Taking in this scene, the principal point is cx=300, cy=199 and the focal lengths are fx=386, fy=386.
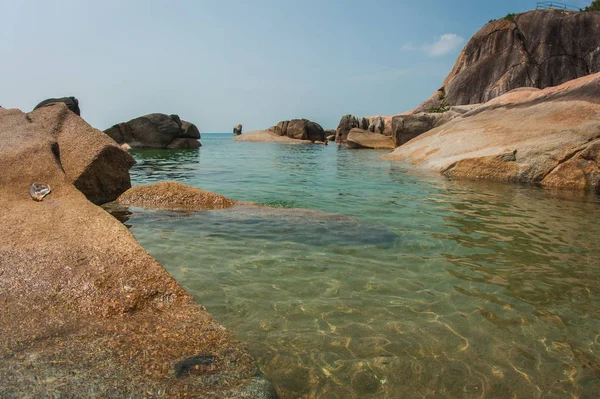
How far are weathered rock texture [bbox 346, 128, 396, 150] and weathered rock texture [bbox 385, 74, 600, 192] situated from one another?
17.3m

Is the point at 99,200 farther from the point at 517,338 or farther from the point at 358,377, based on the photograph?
the point at 517,338

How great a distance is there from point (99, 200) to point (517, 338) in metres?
6.63

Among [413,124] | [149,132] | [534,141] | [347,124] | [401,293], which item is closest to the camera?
[401,293]

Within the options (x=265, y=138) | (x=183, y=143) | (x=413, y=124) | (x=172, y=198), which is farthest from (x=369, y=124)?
(x=172, y=198)

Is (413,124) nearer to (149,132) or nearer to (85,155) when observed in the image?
(149,132)

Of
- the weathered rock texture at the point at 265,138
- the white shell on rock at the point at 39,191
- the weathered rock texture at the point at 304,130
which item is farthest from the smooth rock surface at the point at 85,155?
the weathered rock texture at the point at 304,130

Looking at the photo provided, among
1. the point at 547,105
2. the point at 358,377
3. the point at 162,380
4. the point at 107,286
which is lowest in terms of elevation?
the point at 358,377

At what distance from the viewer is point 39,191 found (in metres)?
4.35

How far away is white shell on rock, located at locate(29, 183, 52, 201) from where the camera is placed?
168 inches

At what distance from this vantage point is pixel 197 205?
22.3 ft

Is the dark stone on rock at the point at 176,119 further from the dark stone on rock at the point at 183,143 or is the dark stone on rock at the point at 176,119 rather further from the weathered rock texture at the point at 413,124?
the weathered rock texture at the point at 413,124

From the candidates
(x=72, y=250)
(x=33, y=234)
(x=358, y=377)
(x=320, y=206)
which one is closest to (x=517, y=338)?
(x=358, y=377)

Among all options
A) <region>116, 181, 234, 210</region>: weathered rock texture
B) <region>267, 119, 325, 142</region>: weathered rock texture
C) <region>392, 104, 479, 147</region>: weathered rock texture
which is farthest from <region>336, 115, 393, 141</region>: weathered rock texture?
<region>116, 181, 234, 210</region>: weathered rock texture

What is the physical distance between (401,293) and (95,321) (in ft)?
8.08
